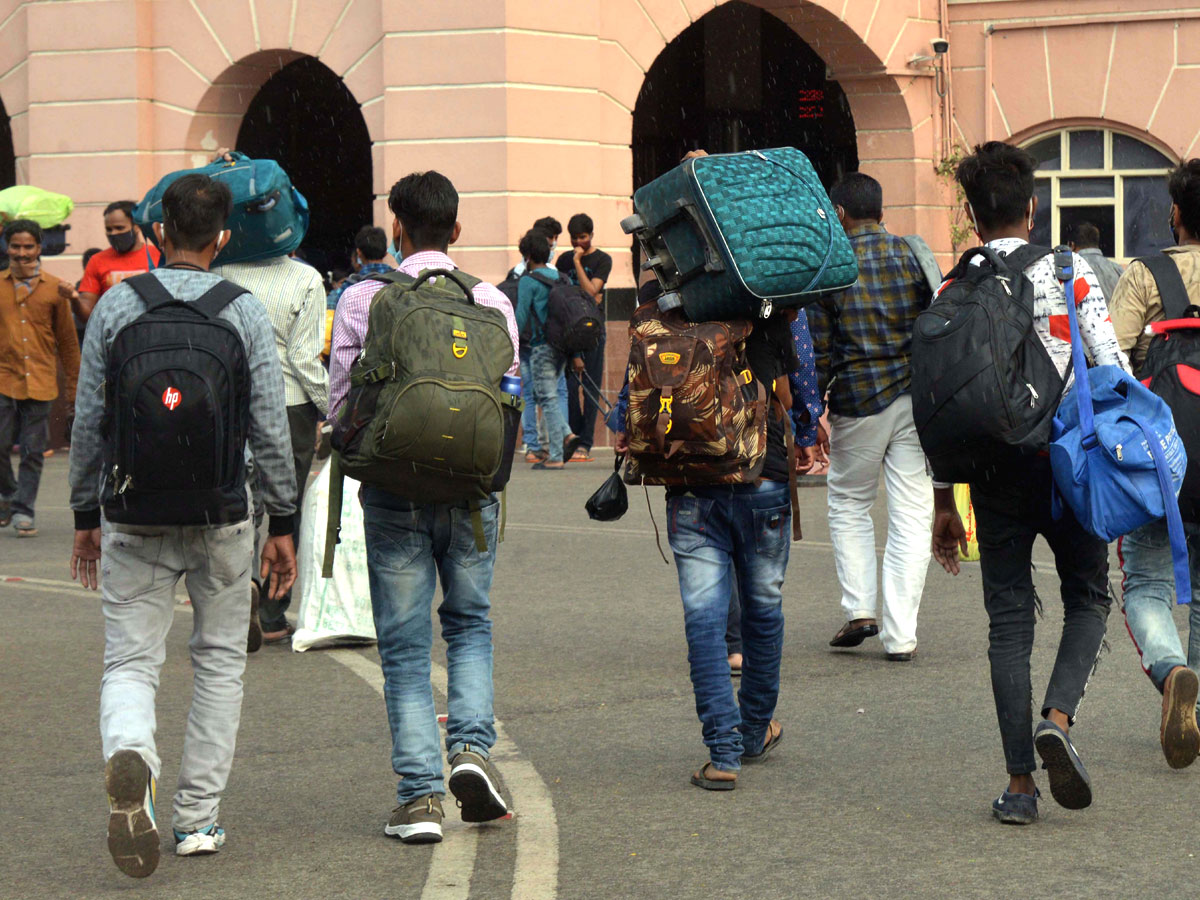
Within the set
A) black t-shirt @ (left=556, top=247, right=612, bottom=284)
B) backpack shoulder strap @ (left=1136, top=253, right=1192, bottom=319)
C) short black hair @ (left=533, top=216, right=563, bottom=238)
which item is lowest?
backpack shoulder strap @ (left=1136, top=253, right=1192, bottom=319)

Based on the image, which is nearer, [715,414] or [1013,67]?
[715,414]

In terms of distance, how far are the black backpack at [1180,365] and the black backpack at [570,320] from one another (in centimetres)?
1005

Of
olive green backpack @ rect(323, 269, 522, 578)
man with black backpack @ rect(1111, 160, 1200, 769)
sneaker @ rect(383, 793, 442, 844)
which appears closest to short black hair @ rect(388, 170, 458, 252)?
olive green backpack @ rect(323, 269, 522, 578)

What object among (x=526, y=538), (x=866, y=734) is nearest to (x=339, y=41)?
(x=526, y=538)

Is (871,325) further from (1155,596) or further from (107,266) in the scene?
(107,266)

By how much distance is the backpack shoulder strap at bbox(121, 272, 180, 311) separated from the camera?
483 centimetres

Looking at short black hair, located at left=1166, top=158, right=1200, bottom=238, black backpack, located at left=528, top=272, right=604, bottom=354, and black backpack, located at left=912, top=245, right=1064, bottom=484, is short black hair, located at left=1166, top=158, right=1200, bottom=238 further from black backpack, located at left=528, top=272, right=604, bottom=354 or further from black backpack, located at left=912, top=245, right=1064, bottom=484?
black backpack, located at left=528, top=272, right=604, bottom=354

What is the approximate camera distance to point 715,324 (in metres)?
5.45

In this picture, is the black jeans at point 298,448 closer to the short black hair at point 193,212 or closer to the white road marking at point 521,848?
the white road marking at point 521,848

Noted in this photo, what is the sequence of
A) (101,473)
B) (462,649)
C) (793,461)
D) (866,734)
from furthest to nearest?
(866,734), (793,461), (462,649), (101,473)

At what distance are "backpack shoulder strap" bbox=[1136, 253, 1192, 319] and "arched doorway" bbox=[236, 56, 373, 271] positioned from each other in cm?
1888

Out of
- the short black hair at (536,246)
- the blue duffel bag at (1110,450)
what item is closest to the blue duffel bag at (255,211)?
the blue duffel bag at (1110,450)

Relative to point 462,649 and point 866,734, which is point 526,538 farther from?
point 462,649

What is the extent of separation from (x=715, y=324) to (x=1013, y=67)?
16.4m
